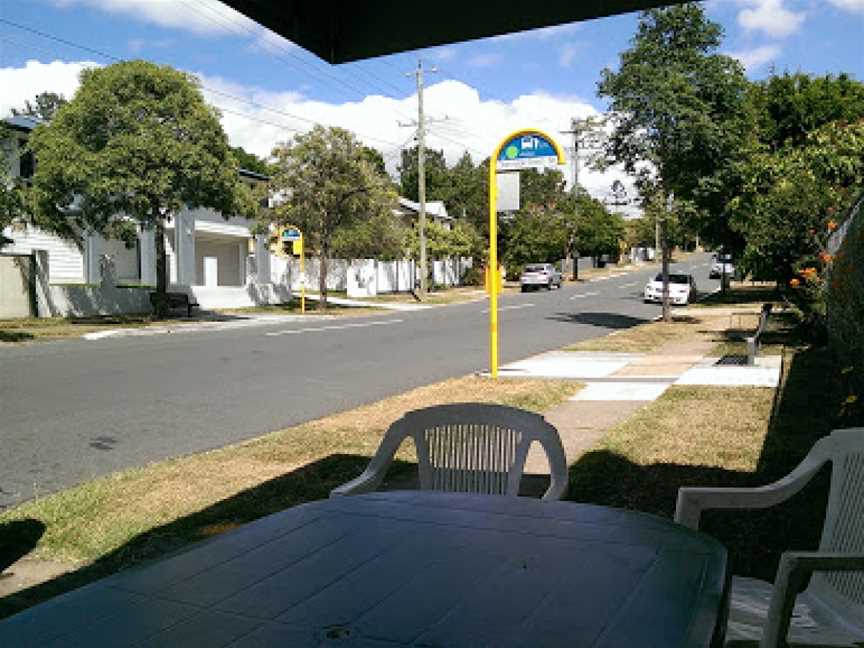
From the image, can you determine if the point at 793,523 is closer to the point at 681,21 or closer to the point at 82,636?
the point at 82,636

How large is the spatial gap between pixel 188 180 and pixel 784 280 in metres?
16.9

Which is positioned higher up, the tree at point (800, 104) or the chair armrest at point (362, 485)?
the tree at point (800, 104)

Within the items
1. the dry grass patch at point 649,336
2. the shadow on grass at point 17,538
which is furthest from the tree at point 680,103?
the shadow on grass at point 17,538

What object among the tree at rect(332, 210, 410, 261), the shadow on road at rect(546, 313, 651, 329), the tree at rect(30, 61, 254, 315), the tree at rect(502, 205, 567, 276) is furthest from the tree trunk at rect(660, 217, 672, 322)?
the tree at rect(502, 205, 567, 276)

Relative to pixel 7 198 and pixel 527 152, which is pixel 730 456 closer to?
pixel 527 152

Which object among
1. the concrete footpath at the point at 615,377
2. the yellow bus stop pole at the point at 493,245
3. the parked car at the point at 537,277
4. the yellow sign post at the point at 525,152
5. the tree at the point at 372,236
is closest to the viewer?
the concrete footpath at the point at 615,377

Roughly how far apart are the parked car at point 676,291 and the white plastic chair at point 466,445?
89.3 feet

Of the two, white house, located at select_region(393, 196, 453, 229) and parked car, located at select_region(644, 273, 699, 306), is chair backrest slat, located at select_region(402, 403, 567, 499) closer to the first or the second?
parked car, located at select_region(644, 273, 699, 306)

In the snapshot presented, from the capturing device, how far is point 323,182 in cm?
3134

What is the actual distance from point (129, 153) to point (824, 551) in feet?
76.0

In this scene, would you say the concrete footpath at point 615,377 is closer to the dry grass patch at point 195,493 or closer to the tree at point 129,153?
the dry grass patch at point 195,493

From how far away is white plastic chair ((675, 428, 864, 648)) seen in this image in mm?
2609

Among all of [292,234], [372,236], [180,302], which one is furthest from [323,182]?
[180,302]

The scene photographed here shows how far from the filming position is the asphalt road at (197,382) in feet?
24.3
